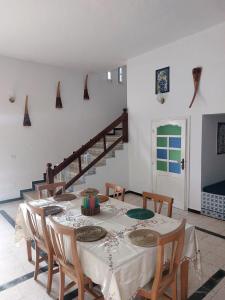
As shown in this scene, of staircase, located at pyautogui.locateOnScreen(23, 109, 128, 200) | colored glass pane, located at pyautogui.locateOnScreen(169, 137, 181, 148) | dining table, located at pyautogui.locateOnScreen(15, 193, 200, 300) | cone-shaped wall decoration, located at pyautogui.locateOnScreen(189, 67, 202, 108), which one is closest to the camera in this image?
dining table, located at pyautogui.locateOnScreen(15, 193, 200, 300)

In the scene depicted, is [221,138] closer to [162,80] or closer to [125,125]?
[162,80]

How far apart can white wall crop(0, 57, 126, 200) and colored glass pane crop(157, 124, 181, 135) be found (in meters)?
2.52

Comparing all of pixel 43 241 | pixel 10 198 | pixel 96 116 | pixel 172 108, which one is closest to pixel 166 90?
pixel 172 108

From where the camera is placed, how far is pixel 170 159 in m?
4.84

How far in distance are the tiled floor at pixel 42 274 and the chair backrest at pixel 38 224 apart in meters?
0.51

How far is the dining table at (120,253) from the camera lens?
5.02ft

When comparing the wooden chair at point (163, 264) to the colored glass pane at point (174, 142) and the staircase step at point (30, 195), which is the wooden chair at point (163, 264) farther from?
the staircase step at point (30, 195)

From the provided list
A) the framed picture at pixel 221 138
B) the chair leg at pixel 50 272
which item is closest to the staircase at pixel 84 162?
the framed picture at pixel 221 138

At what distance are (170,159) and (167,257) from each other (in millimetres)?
3118

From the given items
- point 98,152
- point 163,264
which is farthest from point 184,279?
point 98,152

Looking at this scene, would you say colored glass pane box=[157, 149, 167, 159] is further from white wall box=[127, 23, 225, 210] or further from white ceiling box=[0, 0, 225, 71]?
white ceiling box=[0, 0, 225, 71]

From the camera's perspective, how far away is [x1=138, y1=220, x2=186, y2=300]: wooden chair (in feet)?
5.19

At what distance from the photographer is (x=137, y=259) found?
1624 mm

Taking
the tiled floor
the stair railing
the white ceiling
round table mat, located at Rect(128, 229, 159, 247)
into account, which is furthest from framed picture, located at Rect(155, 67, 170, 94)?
round table mat, located at Rect(128, 229, 159, 247)
